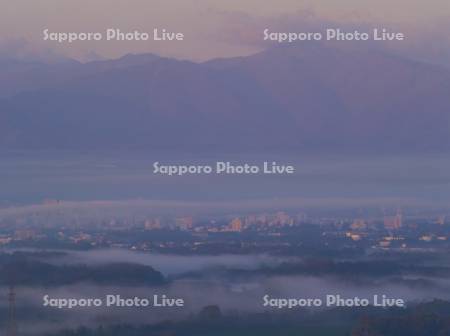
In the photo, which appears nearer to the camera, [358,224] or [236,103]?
[358,224]

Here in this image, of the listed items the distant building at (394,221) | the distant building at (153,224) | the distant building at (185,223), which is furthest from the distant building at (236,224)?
the distant building at (394,221)

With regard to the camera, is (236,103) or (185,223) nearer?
(185,223)

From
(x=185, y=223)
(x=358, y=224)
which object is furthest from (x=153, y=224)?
(x=358, y=224)

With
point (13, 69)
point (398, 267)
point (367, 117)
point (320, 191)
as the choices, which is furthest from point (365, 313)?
point (13, 69)

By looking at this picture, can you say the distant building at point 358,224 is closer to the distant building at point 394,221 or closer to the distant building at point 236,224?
the distant building at point 394,221

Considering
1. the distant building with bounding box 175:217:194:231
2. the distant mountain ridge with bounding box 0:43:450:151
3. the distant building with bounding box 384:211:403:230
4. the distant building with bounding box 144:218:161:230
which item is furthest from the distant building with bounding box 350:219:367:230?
the distant building with bounding box 144:218:161:230

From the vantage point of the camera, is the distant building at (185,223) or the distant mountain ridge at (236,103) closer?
the distant building at (185,223)

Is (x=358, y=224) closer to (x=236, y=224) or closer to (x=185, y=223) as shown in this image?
(x=236, y=224)

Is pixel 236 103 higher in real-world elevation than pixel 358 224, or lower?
higher

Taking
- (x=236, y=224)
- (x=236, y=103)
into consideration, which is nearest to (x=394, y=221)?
(x=236, y=224)

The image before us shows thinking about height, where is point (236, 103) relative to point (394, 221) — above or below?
above

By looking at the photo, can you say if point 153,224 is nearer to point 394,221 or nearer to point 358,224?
point 358,224
